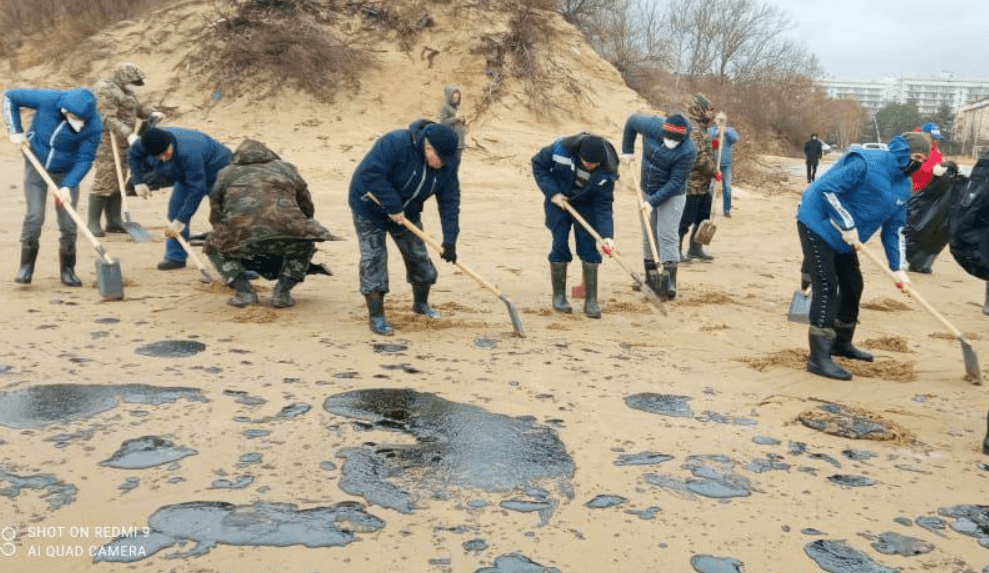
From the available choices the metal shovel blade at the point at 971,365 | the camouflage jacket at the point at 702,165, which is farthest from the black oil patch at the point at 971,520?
the camouflage jacket at the point at 702,165

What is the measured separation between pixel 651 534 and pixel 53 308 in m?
4.62

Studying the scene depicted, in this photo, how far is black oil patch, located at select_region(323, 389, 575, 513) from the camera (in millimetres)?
3365

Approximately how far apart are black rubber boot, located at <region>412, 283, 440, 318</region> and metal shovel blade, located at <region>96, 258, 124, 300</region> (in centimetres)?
214

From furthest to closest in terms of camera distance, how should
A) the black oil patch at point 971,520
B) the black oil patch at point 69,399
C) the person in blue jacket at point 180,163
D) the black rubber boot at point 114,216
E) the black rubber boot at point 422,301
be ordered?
the black rubber boot at point 114,216 < the person in blue jacket at point 180,163 < the black rubber boot at point 422,301 < the black oil patch at point 69,399 < the black oil patch at point 971,520

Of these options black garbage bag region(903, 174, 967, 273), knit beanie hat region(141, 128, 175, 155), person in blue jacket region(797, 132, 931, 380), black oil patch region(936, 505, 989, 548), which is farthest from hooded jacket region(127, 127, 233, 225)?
black garbage bag region(903, 174, 967, 273)

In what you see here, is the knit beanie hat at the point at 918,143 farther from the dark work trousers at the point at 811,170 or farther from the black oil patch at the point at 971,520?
the dark work trousers at the point at 811,170

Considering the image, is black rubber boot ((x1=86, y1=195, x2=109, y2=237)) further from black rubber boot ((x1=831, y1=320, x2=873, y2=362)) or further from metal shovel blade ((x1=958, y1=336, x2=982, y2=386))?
metal shovel blade ((x1=958, y1=336, x2=982, y2=386))

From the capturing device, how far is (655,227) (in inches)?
289

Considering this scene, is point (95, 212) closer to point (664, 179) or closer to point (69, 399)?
point (69, 399)

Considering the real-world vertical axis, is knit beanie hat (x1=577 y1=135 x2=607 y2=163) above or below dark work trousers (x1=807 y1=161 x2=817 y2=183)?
above

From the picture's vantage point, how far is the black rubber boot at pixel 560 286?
21.4ft

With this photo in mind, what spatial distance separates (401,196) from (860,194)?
2.80 meters

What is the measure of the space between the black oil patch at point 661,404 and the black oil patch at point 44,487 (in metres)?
2.59

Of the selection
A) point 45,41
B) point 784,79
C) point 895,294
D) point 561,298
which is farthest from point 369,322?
point 784,79
